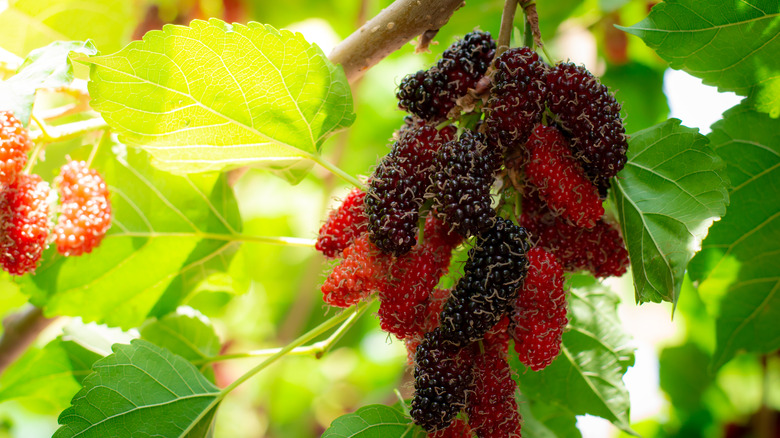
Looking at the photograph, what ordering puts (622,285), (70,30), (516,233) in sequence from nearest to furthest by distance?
(516,233)
(70,30)
(622,285)

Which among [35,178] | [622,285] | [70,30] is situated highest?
[70,30]

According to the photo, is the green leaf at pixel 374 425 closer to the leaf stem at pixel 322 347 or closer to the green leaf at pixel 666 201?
the leaf stem at pixel 322 347

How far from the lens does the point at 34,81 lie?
87cm

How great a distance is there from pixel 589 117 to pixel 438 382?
1.40 ft

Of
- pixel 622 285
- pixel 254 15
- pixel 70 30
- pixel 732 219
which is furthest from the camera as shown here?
pixel 622 285

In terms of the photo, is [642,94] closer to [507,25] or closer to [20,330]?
[507,25]

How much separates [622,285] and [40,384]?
2.18 meters

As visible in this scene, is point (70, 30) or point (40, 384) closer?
point (40, 384)

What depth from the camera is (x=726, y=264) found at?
110 cm

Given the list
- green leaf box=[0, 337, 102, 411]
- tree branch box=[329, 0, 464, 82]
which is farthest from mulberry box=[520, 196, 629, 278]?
green leaf box=[0, 337, 102, 411]

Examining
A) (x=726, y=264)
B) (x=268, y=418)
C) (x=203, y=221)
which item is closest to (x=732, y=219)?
(x=726, y=264)

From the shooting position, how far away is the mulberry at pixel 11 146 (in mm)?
843

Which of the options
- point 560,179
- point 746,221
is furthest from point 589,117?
point 746,221

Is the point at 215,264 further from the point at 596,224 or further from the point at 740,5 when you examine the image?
the point at 740,5
